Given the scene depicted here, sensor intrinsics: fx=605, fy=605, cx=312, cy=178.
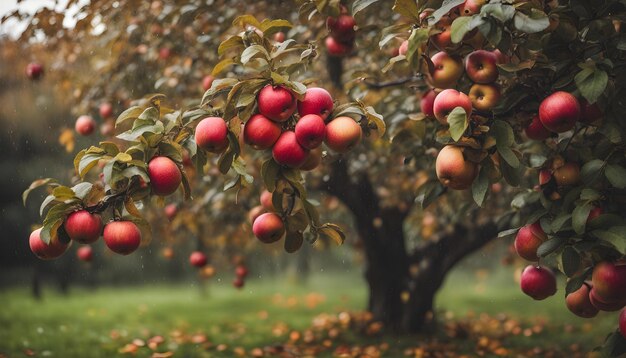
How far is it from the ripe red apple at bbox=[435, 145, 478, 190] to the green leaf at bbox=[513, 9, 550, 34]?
0.52m

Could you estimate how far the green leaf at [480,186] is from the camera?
233 centimetres

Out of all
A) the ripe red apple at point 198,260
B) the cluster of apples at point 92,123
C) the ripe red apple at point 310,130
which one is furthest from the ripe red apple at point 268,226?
the ripe red apple at point 198,260

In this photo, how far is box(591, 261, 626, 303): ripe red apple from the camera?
229cm

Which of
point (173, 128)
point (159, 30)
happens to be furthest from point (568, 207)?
point (159, 30)

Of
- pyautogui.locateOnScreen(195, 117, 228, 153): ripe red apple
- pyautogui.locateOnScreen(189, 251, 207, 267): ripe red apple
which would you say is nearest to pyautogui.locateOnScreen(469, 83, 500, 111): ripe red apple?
pyautogui.locateOnScreen(195, 117, 228, 153): ripe red apple

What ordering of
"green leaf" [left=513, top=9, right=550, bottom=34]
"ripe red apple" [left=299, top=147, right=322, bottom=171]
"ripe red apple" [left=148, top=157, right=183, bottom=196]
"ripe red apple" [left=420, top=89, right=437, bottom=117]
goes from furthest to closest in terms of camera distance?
"ripe red apple" [left=420, top=89, right=437, bottom=117]
"ripe red apple" [left=299, top=147, right=322, bottom=171]
"ripe red apple" [left=148, top=157, right=183, bottom=196]
"green leaf" [left=513, top=9, right=550, bottom=34]

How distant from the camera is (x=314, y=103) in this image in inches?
89.7

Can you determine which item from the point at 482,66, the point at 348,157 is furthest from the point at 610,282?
the point at 348,157

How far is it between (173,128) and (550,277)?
1.81 m

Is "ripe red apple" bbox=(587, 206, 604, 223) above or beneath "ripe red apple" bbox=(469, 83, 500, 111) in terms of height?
beneath

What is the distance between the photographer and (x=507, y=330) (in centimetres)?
684

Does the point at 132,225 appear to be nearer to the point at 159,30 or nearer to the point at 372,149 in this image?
the point at 159,30

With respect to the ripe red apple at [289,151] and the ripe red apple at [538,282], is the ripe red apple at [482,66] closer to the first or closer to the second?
the ripe red apple at [289,151]

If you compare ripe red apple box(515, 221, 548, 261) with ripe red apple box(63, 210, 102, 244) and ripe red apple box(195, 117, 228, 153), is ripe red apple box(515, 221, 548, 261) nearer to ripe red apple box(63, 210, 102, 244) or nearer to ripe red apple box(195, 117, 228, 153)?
ripe red apple box(195, 117, 228, 153)
